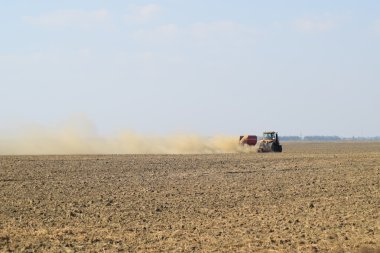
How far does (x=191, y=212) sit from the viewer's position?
18328 mm

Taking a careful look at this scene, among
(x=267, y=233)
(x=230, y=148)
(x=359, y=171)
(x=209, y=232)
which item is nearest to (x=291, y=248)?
(x=267, y=233)

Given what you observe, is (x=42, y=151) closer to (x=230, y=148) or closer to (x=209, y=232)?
(x=230, y=148)

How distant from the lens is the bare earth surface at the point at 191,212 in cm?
1337

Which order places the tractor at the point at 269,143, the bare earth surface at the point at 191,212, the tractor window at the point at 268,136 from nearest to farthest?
the bare earth surface at the point at 191,212, the tractor at the point at 269,143, the tractor window at the point at 268,136

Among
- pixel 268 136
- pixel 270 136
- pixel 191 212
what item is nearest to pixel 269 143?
pixel 270 136

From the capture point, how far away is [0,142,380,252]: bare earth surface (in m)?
13.4

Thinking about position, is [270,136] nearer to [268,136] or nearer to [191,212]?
[268,136]

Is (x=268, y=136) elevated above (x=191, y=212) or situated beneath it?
elevated above

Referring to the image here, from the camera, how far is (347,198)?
2106 cm

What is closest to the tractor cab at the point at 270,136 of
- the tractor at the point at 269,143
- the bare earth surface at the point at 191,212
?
the tractor at the point at 269,143

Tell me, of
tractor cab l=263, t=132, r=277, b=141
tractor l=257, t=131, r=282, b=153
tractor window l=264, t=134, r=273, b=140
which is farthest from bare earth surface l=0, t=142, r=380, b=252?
tractor window l=264, t=134, r=273, b=140

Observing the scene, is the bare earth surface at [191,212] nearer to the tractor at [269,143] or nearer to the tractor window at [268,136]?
the tractor at [269,143]

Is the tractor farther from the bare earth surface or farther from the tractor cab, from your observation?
the bare earth surface

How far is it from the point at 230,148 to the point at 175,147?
7.61 metres
